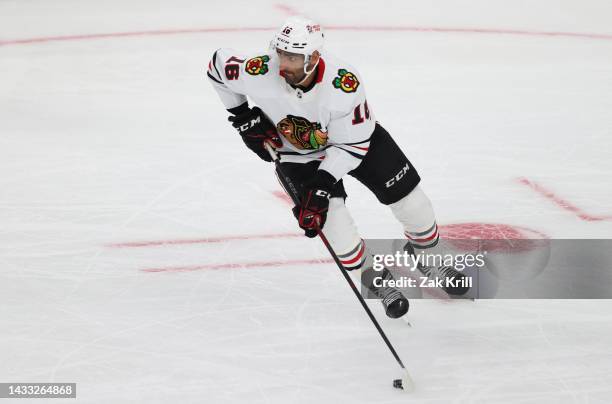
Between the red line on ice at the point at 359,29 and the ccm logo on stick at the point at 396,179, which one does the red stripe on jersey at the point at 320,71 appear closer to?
the ccm logo on stick at the point at 396,179

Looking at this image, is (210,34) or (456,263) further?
(210,34)

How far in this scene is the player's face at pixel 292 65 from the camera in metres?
3.21

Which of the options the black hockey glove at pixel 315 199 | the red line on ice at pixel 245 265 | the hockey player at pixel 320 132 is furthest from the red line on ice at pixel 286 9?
the black hockey glove at pixel 315 199

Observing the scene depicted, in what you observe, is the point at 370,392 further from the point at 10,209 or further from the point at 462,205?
the point at 10,209

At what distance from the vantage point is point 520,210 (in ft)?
15.4

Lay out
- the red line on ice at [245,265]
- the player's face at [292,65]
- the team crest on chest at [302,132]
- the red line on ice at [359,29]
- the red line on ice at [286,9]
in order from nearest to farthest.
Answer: the player's face at [292,65] → the team crest on chest at [302,132] → the red line on ice at [245,265] → the red line on ice at [359,29] → the red line on ice at [286,9]

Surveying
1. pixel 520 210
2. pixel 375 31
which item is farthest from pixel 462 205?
pixel 375 31

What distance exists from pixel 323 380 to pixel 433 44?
418 centimetres

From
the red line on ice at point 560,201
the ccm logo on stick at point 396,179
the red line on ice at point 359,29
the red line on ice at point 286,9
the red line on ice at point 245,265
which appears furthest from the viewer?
the red line on ice at point 286,9

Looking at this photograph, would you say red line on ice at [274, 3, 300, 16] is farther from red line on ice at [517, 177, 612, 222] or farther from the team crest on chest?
the team crest on chest

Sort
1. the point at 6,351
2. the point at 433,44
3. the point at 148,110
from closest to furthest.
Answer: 1. the point at 6,351
2. the point at 148,110
3. the point at 433,44

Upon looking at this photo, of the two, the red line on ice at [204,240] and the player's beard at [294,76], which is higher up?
the player's beard at [294,76]

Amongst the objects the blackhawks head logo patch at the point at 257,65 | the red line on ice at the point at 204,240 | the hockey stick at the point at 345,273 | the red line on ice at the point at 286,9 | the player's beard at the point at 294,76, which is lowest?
the red line on ice at the point at 286,9

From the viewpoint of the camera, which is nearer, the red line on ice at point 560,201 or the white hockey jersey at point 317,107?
the white hockey jersey at point 317,107
